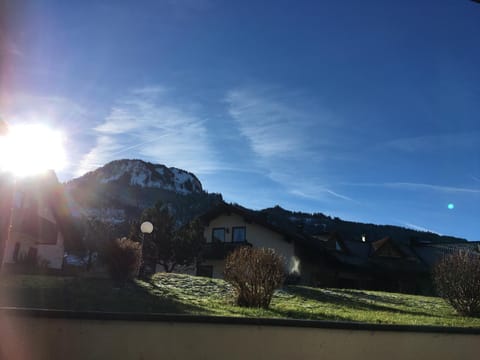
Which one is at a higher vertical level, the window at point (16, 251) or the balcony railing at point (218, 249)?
the balcony railing at point (218, 249)

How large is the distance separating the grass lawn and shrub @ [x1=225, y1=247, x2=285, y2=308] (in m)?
0.37

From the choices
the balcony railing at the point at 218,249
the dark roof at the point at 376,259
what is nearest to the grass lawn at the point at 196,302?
the balcony railing at the point at 218,249

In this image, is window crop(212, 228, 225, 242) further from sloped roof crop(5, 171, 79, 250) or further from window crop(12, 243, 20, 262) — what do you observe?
window crop(12, 243, 20, 262)

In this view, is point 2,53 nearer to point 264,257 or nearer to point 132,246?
point 264,257

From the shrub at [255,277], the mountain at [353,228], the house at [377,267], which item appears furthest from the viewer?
the mountain at [353,228]

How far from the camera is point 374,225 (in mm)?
61406

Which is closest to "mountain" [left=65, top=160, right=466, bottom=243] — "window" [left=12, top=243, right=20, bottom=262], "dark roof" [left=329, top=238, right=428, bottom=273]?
"dark roof" [left=329, top=238, right=428, bottom=273]

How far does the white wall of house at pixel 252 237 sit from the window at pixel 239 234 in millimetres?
168

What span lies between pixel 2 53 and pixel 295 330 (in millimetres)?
4242

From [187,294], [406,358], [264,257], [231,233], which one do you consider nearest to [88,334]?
[406,358]

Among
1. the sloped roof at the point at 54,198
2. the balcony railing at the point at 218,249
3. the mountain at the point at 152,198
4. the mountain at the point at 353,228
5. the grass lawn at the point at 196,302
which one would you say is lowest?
the grass lawn at the point at 196,302

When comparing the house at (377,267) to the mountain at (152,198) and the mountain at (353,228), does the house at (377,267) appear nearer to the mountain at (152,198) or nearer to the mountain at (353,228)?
the mountain at (152,198)

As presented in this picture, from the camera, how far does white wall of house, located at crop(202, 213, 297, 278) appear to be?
32375 millimetres

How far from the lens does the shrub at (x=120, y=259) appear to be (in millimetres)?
16484
